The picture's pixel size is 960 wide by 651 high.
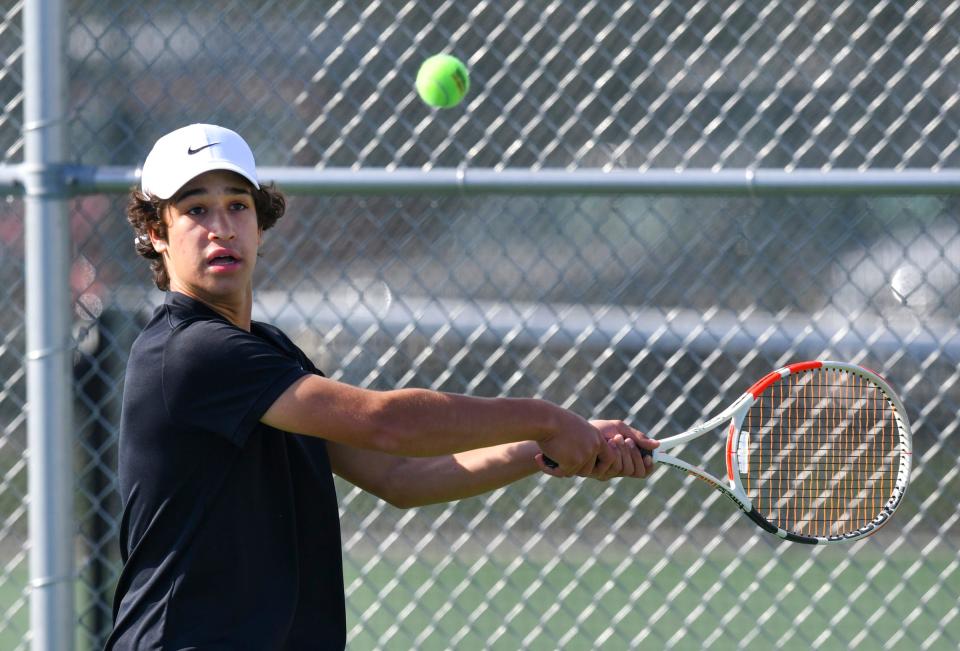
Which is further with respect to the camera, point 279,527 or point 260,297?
point 260,297

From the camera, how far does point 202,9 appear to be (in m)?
5.04

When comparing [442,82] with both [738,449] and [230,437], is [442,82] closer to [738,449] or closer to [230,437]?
[738,449]

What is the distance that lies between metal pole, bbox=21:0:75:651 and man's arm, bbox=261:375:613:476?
93 cm

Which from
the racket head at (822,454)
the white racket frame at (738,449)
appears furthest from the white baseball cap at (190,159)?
the racket head at (822,454)

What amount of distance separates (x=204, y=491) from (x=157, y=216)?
51 centimetres

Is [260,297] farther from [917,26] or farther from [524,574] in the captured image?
[917,26]

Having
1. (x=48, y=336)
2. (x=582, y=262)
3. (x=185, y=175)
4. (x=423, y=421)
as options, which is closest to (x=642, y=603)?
(x=582, y=262)

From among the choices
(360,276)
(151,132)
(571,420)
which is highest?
(151,132)

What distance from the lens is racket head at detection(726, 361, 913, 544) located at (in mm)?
2611

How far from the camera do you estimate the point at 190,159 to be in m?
2.17

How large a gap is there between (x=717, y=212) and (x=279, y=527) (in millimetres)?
3565

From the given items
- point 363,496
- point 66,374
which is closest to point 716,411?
point 363,496

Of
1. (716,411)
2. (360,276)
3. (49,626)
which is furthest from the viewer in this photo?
(716,411)

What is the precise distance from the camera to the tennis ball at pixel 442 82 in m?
2.99
